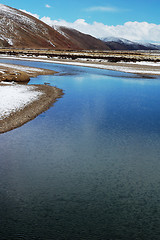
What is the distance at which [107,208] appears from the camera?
270 inches

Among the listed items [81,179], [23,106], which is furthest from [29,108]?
[81,179]

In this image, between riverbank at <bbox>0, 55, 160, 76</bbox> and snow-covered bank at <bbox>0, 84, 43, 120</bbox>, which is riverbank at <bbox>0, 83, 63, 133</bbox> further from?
riverbank at <bbox>0, 55, 160, 76</bbox>

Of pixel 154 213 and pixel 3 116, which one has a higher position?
pixel 3 116

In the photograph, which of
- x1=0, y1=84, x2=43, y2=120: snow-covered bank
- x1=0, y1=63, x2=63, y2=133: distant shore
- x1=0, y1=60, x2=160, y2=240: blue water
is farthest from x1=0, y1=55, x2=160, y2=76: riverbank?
x1=0, y1=60, x2=160, y2=240: blue water

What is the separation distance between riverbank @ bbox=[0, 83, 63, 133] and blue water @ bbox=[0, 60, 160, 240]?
563mm

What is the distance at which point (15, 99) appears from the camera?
18.3m

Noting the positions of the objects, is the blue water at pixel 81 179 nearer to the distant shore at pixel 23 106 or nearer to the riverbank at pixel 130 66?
the distant shore at pixel 23 106

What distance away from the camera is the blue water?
6.14m

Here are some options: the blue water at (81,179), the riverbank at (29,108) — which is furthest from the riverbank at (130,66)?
the blue water at (81,179)

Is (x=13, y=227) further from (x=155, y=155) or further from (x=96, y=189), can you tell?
(x=155, y=155)

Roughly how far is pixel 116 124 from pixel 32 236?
9352 millimetres

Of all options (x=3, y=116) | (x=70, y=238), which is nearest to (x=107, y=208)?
(x=70, y=238)

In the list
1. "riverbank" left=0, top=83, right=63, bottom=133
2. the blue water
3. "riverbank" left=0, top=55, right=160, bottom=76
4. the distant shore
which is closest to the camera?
the blue water

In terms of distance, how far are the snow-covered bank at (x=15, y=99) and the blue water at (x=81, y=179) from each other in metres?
1.72
